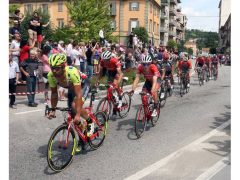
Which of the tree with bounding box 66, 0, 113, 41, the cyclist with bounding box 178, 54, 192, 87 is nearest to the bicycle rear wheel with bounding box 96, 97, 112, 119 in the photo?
the cyclist with bounding box 178, 54, 192, 87

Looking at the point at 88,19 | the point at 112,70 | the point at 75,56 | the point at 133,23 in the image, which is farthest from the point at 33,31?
the point at 133,23

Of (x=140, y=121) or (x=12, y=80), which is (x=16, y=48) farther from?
(x=140, y=121)

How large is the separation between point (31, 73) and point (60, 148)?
660cm

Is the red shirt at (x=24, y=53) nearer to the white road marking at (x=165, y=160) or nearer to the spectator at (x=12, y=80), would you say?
the spectator at (x=12, y=80)

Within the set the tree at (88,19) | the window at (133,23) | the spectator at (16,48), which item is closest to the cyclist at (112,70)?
the spectator at (16,48)

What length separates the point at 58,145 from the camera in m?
6.33

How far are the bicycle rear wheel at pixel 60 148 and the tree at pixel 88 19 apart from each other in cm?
4210

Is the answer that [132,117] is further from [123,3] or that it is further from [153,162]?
[123,3]

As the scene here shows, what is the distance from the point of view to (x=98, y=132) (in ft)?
25.3

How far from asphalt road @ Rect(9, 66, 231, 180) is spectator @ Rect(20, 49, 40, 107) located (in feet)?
1.88

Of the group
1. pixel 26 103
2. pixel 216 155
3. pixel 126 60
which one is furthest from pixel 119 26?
pixel 216 155

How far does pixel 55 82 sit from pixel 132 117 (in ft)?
16.0

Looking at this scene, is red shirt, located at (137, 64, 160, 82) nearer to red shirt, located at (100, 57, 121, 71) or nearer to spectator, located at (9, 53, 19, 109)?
red shirt, located at (100, 57, 121, 71)

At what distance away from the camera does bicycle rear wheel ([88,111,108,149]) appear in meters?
7.50
